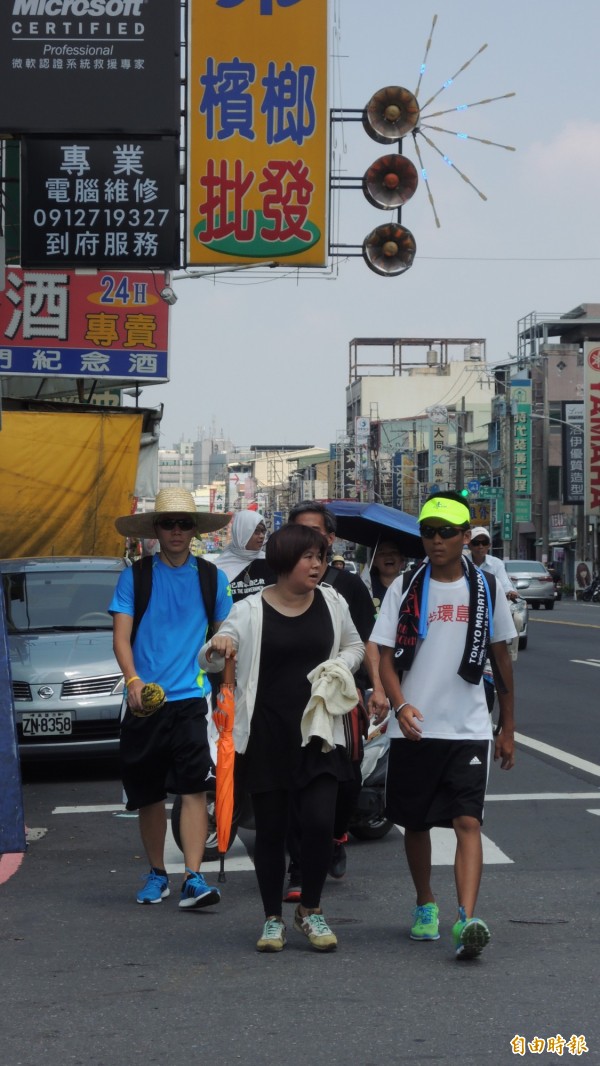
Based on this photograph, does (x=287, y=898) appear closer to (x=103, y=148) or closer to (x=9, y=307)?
(x=103, y=148)

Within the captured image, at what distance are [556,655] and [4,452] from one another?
453 inches

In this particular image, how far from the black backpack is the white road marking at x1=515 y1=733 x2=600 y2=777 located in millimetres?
5284

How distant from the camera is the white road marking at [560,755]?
1170cm

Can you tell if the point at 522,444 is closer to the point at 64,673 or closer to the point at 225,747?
the point at 64,673

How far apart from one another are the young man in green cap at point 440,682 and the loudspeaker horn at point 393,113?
857 centimetres

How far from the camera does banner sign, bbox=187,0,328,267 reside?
13.3 meters

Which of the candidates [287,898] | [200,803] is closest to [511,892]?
[287,898]

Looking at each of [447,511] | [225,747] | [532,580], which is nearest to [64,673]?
[225,747]

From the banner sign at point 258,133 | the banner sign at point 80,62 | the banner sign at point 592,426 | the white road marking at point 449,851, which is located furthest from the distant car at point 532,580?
the white road marking at point 449,851

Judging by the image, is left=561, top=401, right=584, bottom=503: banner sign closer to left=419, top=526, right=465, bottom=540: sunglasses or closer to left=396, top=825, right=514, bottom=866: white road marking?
left=396, top=825, right=514, bottom=866: white road marking

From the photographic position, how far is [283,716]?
5957mm

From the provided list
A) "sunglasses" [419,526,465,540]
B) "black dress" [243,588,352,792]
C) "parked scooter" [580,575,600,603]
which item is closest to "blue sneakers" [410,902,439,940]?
"black dress" [243,588,352,792]

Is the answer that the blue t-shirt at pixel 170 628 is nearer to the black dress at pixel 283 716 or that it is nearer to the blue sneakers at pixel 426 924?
the black dress at pixel 283 716

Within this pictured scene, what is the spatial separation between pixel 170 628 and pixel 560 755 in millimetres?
6457
